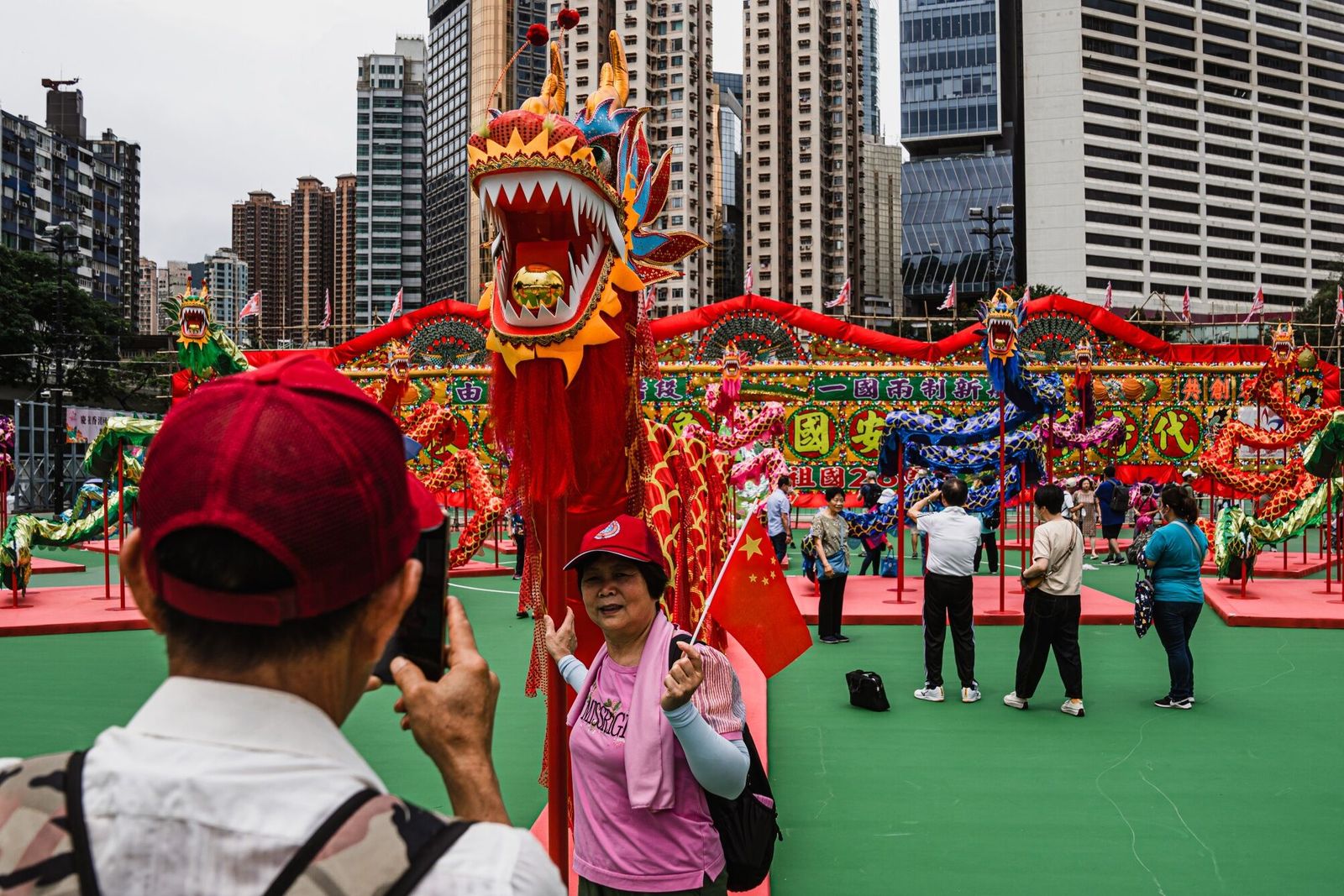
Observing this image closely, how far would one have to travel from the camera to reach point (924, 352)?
58.6 ft

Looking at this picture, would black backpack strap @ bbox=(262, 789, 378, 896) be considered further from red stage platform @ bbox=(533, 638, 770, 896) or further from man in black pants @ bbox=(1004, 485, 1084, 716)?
man in black pants @ bbox=(1004, 485, 1084, 716)

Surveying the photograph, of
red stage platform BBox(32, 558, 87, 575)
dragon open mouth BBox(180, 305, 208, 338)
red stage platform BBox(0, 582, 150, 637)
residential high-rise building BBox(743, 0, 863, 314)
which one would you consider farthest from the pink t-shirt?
residential high-rise building BBox(743, 0, 863, 314)

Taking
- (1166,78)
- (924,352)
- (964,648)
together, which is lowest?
(964,648)

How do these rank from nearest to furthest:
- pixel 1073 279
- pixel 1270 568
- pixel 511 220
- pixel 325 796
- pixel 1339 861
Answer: pixel 325 796 < pixel 511 220 < pixel 1339 861 < pixel 1270 568 < pixel 1073 279

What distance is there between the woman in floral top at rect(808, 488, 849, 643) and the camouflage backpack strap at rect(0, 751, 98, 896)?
312 inches

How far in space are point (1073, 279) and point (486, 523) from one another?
66343mm

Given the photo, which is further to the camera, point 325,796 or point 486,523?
point 486,523

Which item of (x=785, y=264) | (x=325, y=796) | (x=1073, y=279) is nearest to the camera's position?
(x=325, y=796)

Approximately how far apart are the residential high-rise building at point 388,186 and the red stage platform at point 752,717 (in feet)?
248

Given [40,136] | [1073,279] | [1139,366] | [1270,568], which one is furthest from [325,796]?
[1073,279]

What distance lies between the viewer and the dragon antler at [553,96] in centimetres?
337

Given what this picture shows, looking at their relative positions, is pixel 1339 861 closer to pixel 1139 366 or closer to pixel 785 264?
pixel 1139 366

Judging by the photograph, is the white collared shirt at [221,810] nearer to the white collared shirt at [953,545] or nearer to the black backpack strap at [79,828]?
the black backpack strap at [79,828]

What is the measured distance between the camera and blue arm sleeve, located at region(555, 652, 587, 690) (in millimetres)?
2787
